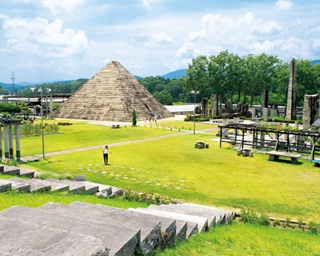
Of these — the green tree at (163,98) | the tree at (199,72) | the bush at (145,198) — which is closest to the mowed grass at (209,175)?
the bush at (145,198)

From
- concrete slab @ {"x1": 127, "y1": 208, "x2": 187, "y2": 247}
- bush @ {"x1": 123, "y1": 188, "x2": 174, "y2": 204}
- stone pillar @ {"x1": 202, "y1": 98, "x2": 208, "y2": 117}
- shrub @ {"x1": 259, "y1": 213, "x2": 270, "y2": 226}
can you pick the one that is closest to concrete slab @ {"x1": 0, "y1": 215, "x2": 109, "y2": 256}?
concrete slab @ {"x1": 127, "y1": 208, "x2": 187, "y2": 247}

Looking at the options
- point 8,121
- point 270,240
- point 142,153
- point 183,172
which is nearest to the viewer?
point 270,240

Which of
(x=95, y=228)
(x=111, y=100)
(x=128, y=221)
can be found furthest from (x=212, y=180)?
(x=111, y=100)

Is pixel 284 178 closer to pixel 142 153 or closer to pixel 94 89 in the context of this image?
pixel 142 153

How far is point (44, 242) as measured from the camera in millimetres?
4105

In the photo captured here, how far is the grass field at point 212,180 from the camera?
838 cm

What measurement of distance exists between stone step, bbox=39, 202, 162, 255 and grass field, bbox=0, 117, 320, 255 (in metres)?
0.46

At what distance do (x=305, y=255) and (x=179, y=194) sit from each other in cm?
762

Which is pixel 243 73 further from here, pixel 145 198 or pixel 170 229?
pixel 170 229

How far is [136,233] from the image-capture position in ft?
16.1

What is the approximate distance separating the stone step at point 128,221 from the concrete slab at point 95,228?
0.23m

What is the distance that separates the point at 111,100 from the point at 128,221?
5467 centimetres

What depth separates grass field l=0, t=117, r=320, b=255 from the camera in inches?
330

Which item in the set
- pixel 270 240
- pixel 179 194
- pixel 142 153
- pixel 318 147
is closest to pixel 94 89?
pixel 142 153
